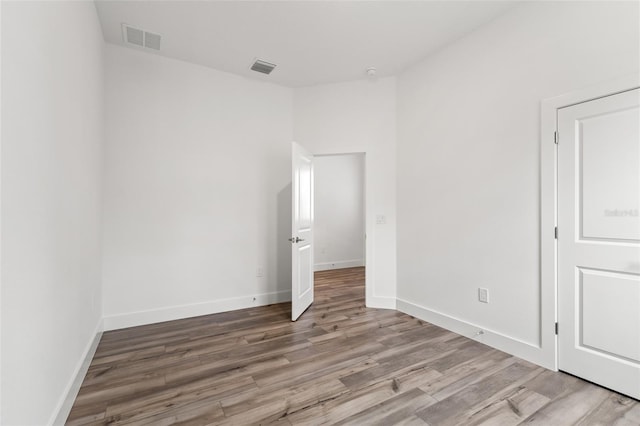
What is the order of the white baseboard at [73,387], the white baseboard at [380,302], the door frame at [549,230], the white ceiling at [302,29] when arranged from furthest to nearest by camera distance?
the white baseboard at [380,302], the white ceiling at [302,29], the door frame at [549,230], the white baseboard at [73,387]

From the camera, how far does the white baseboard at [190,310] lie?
3221 mm

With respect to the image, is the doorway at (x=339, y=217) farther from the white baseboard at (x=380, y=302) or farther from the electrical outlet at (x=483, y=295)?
the electrical outlet at (x=483, y=295)

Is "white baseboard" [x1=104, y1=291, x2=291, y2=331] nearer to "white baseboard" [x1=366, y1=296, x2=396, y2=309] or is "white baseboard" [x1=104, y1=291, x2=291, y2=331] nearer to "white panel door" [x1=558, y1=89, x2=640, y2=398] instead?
"white baseboard" [x1=366, y1=296, x2=396, y2=309]

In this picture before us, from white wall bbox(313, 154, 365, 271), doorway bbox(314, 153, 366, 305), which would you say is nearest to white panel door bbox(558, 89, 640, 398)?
doorway bbox(314, 153, 366, 305)

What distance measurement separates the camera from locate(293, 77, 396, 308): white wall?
3938mm

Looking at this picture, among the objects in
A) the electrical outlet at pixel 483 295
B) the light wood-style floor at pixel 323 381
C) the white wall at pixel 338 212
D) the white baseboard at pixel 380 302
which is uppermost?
the white wall at pixel 338 212

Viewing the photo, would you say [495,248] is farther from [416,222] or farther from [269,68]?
[269,68]

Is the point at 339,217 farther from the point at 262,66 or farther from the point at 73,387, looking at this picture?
the point at 73,387

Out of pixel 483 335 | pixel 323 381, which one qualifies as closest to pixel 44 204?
pixel 323 381

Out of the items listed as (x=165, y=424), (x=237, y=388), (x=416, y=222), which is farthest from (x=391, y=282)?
(x=165, y=424)

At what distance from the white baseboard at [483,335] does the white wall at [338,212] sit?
3060 mm

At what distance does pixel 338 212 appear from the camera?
6.87m

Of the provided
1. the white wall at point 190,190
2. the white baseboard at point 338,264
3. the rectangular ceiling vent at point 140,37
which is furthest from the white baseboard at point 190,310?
the rectangular ceiling vent at point 140,37

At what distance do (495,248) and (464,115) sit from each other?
4.43 feet
